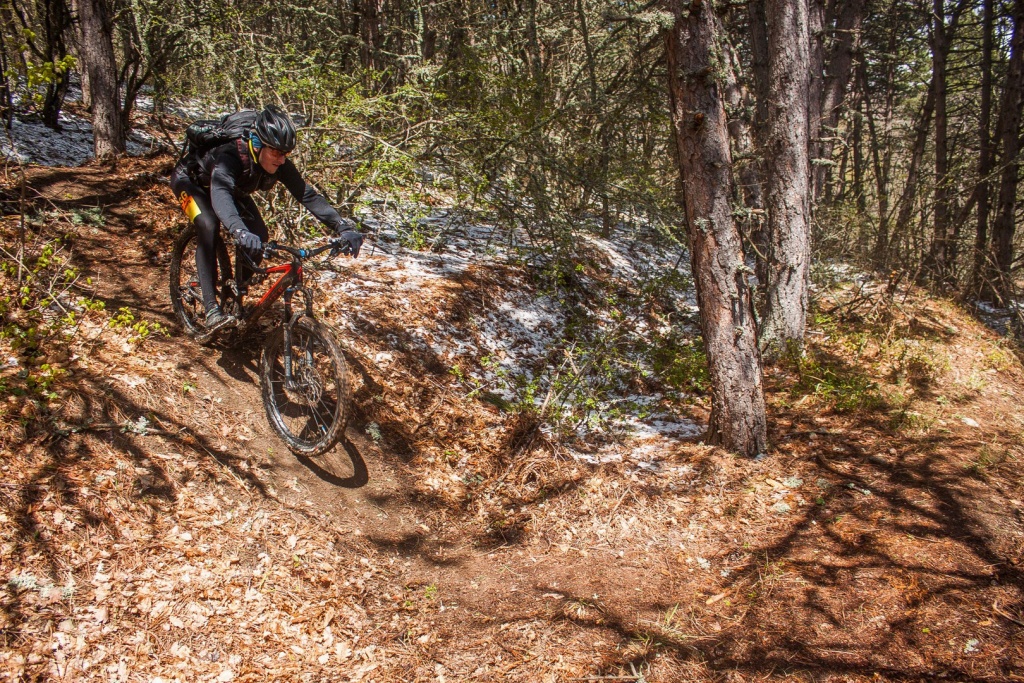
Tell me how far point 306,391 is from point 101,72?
5.68 metres

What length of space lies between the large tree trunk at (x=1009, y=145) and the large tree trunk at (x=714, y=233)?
258 inches

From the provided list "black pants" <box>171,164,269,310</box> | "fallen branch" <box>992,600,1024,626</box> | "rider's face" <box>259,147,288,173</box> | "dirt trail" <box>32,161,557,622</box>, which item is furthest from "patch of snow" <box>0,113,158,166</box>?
"fallen branch" <box>992,600,1024,626</box>

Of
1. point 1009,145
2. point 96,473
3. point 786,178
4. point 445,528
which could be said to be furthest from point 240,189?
point 1009,145

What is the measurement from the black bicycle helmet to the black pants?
761 mm

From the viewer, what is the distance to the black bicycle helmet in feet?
13.4

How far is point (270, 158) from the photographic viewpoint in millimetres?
4316

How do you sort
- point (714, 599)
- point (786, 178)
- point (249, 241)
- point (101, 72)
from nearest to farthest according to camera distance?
1. point (714, 599)
2. point (249, 241)
3. point (786, 178)
4. point (101, 72)

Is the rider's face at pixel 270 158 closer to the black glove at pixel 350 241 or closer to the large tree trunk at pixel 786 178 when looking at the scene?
the black glove at pixel 350 241

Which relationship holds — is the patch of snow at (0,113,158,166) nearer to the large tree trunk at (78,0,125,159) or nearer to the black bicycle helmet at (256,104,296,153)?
the large tree trunk at (78,0,125,159)

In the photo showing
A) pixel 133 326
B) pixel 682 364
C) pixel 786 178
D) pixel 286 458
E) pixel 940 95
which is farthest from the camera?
pixel 940 95

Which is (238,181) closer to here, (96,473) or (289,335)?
(289,335)

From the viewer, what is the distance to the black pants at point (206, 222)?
4.70 m

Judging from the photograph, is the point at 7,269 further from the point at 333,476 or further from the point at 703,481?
the point at 703,481

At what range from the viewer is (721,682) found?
3021 mm
